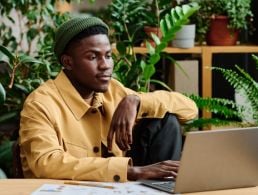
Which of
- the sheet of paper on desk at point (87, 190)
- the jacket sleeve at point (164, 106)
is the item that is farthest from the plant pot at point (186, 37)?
the sheet of paper on desk at point (87, 190)

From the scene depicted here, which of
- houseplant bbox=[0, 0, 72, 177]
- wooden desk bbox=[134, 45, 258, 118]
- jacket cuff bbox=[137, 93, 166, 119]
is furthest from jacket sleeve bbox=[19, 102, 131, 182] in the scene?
wooden desk bbox=[134, 45, 258, 118]

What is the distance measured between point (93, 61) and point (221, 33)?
1624 millimetres

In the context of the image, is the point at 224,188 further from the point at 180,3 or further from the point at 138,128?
the point at 180,3

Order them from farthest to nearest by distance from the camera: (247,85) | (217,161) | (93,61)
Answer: (247,85) → (93,61) → (217,161)

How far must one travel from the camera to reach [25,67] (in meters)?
3.15

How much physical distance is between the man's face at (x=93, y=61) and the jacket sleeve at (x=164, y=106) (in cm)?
18

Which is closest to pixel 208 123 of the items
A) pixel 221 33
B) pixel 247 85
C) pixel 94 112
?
pixel 247 85

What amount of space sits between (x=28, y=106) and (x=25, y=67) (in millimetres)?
1296

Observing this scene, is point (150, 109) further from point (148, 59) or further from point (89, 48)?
point (148, 59)

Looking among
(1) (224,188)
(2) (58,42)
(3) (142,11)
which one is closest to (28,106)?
(2) (58,42)

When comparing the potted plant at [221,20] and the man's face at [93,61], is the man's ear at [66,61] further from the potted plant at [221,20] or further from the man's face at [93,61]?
the potted plant at [221,20]

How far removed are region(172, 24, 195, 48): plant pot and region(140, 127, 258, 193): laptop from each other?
6.43ft

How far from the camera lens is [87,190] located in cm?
148


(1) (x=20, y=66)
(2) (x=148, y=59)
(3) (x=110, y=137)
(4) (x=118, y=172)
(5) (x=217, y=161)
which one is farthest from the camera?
(1) (x=20, y=66)
